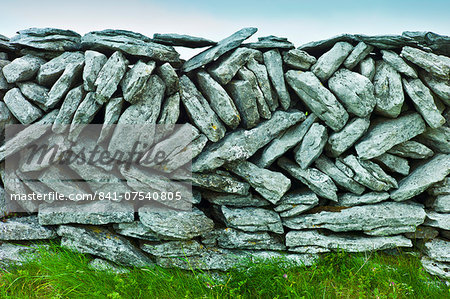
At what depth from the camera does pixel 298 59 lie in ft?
18.1

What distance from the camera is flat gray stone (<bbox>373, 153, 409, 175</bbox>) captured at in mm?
5551

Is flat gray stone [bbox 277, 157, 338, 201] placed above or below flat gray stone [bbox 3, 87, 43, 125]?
below

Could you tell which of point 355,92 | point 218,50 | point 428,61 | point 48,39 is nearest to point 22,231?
point 48,39

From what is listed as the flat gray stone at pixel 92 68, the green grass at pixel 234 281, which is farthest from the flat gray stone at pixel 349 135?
the flat gray stone at pixel 92 68

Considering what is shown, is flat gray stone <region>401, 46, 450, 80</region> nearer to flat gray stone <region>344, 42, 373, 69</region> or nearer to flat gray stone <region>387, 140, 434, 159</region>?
flat gray stone <region>344, 42, 373, 69</region>

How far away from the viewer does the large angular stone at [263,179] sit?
5348mm

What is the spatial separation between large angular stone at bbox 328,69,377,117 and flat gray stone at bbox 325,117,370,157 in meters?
0.16

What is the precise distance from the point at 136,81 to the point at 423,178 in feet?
17.1

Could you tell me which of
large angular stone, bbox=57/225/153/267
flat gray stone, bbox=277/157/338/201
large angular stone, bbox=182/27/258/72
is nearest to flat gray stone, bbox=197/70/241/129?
large angular stone, bbox=182/27/258/72

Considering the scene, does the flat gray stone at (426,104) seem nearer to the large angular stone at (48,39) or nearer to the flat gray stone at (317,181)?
the flat gray stone at (317,181)

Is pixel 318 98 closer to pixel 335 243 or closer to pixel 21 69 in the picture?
pixel 335 243

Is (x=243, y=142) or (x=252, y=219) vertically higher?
(x=243, y=142)

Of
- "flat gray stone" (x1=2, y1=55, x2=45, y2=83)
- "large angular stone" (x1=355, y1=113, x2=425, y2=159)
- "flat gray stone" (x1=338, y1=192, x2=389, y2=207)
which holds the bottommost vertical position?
"flat gray stone" (x1=338, y1=192, x2=389, y2=207)

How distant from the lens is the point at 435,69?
205 inches
